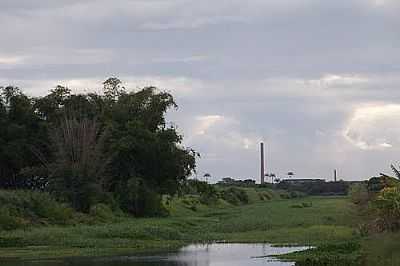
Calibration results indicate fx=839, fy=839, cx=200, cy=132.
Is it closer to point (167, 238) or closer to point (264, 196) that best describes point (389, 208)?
point (167, 238)

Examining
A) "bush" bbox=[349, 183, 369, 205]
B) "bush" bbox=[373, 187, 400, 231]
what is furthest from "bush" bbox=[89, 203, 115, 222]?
"bush" bbox=[373, 187, 400, 231]

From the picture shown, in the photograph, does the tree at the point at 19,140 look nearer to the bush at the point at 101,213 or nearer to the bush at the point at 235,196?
the bush at the point at 101,213

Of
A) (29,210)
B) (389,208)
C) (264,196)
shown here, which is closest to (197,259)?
(389,208)

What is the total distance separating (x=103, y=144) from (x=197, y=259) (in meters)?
40.0

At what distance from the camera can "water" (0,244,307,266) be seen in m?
35.6

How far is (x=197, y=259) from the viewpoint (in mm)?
37594

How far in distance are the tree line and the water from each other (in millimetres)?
29582

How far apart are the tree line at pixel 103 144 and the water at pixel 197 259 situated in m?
29.6

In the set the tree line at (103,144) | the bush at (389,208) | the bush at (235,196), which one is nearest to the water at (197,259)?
the bush at (389,208)

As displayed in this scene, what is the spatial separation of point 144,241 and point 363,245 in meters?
16.0

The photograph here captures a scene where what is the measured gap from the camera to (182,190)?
85500 millimetres

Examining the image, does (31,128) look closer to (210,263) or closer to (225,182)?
(210,263)

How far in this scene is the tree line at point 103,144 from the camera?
72.4 metres

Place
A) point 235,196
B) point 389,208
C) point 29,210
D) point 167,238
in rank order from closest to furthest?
point 389,208
point 167,238
point 29,210
point 235,196
